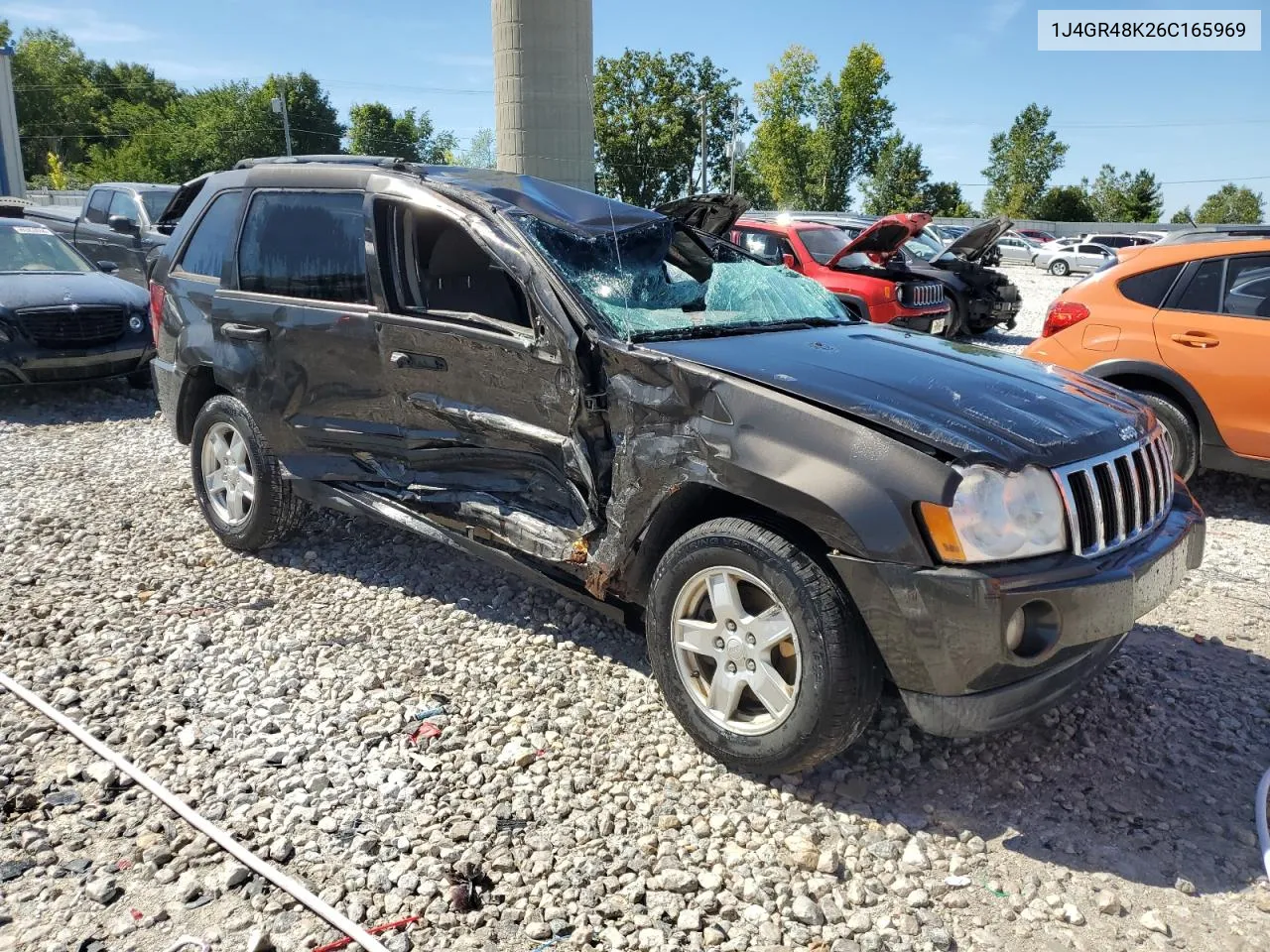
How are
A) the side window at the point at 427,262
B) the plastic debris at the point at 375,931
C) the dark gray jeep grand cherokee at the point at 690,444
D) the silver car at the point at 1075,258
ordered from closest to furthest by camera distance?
the plastic debris at the point at 375,931 < the dark gray jeep grand cherokee at the point at 690,444 < the side window at the point at 427,262 < the silver car at the point at 1075,258

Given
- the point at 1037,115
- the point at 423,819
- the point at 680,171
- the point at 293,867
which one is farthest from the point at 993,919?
the point at 1037,115

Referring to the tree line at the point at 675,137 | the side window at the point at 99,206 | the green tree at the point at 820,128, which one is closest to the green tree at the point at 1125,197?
the tree line at the point at 675,137

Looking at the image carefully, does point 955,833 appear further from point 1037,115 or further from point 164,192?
point 1037,115

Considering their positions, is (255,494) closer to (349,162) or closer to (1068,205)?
(349,162)

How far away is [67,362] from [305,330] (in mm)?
5306

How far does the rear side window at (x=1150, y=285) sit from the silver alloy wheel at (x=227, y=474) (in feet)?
17.4

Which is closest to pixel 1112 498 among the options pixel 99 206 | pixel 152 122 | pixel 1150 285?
pixel 1150 285

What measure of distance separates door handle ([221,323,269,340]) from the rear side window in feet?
16.7

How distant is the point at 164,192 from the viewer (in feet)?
41.5

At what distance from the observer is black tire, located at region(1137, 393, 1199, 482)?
18.4ft

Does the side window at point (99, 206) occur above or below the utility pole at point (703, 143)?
below

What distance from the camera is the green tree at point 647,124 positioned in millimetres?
59969

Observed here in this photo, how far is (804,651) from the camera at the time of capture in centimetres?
271

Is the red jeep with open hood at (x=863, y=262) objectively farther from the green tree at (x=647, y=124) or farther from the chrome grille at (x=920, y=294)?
the green tree at (x=647, y=124)
